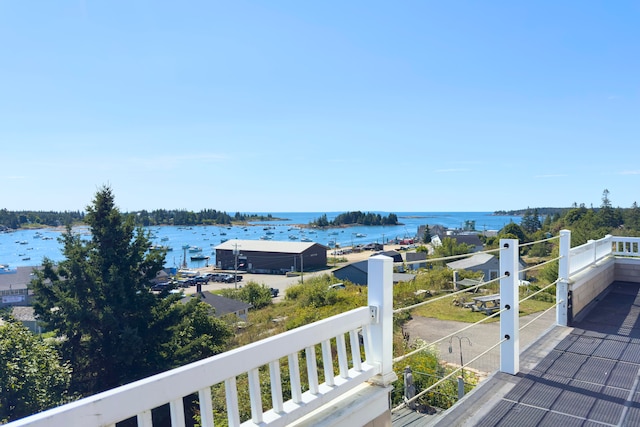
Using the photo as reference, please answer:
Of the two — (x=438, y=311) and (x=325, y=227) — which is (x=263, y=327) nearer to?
(x=438, y=311)

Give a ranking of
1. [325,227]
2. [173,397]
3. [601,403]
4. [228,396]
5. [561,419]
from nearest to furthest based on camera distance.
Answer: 1. [173,397]
2. [228,396]
3. [561,419]
4. [601,403]
5. [325,227]

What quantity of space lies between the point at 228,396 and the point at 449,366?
37.0 feet

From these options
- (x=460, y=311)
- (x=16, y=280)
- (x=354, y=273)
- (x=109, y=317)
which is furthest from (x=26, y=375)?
(x=16, y=280)

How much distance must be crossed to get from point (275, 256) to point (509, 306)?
49551mm

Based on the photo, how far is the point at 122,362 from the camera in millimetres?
15695

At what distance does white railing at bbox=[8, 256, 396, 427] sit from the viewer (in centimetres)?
116

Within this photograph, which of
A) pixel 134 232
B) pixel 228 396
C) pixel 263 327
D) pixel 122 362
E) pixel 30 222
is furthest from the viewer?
pixel 30 222

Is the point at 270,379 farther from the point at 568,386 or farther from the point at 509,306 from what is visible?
the point at 568,386

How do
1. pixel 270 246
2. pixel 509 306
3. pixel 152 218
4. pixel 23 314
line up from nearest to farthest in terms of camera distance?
1. pixel 509 306
2. pixel 23 314
3. pixel 270 246
4. pixel 152 218

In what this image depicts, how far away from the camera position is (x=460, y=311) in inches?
734

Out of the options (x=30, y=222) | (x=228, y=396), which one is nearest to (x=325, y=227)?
(x=30, y=222)

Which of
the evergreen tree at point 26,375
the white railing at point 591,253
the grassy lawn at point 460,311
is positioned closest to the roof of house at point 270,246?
the grassy lawn at point 460,311

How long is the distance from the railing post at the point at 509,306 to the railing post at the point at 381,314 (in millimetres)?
1674

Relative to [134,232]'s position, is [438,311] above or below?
below
